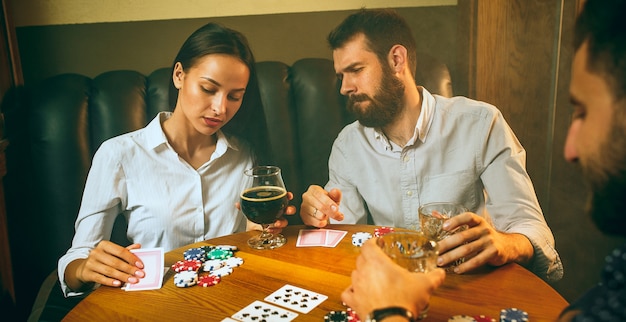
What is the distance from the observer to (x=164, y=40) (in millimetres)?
1617

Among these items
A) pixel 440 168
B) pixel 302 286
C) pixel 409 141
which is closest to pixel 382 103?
pixel 409 141

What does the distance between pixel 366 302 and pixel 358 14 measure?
1.11m

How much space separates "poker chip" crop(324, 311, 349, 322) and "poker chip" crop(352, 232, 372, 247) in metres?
0.36

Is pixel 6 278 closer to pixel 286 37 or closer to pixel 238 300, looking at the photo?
pixel 238 300

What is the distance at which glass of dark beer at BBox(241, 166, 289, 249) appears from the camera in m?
1.37

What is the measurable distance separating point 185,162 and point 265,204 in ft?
1.49

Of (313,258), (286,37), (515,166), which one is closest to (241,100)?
(286,37)

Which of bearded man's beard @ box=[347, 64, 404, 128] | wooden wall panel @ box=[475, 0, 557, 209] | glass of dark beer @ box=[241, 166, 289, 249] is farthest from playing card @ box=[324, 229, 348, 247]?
wooden wall panel @ box=[475, 0, 557, 209]

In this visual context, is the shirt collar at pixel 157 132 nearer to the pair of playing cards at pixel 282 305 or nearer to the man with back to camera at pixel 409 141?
the man with back to camera at pixel 409 141

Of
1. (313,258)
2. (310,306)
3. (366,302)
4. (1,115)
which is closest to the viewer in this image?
(366,302)

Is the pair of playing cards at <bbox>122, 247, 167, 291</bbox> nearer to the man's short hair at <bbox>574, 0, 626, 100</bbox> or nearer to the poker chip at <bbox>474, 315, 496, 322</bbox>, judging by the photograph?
the poker chip at <bbox>474, 315, 496, 322</bbox>

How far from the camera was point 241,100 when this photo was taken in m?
1.70

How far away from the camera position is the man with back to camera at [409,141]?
1667mm

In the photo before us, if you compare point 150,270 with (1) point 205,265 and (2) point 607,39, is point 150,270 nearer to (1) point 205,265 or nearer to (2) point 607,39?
(1) point 205,265
